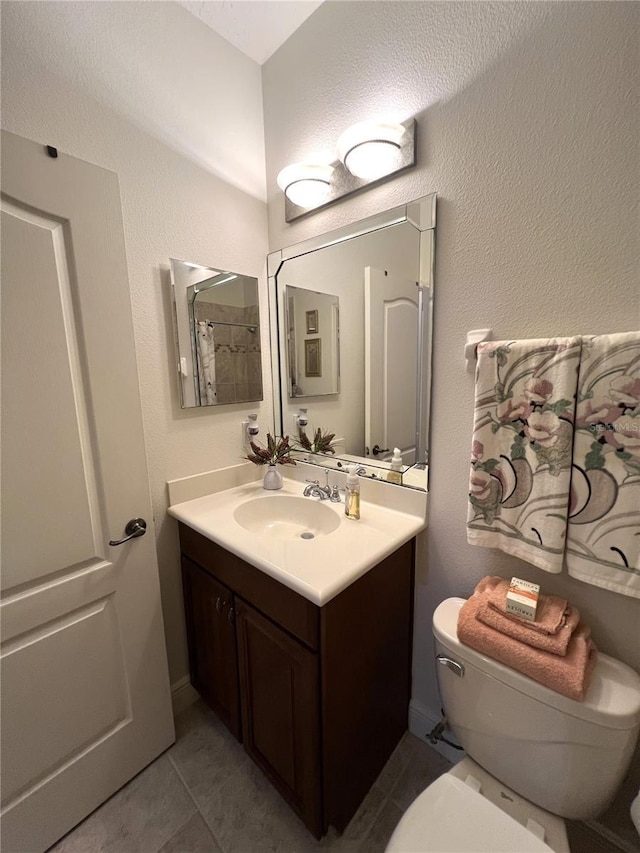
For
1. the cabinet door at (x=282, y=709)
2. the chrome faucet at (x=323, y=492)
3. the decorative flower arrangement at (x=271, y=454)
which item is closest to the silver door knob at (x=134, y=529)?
the cabinet door at (x=282, y=709)

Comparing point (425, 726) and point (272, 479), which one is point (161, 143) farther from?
point (425, 726)

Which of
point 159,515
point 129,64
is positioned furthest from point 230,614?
point 129,64

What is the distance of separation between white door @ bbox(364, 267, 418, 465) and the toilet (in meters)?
0.63

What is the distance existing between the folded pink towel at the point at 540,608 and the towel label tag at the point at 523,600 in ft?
0.04

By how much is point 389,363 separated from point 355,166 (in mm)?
654

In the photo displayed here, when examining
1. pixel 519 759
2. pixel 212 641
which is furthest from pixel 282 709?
pixel 519 759

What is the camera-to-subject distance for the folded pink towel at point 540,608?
810 millimetres

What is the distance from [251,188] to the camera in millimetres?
1497

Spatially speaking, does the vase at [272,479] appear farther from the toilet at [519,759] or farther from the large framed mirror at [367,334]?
the toilet at [519,759]

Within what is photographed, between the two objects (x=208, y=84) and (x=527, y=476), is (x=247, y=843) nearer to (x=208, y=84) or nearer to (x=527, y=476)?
(x=527, y=476)

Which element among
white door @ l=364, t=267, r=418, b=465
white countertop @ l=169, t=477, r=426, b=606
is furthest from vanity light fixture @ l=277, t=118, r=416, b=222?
white countertop @ l=169, t=477, r=426, b=606

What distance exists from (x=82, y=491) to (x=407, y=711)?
142 centimetres

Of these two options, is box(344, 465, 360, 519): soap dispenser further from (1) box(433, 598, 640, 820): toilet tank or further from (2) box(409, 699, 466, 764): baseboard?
(2) box(409, 699, 466, 764): baseboard

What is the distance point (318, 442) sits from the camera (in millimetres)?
1552
